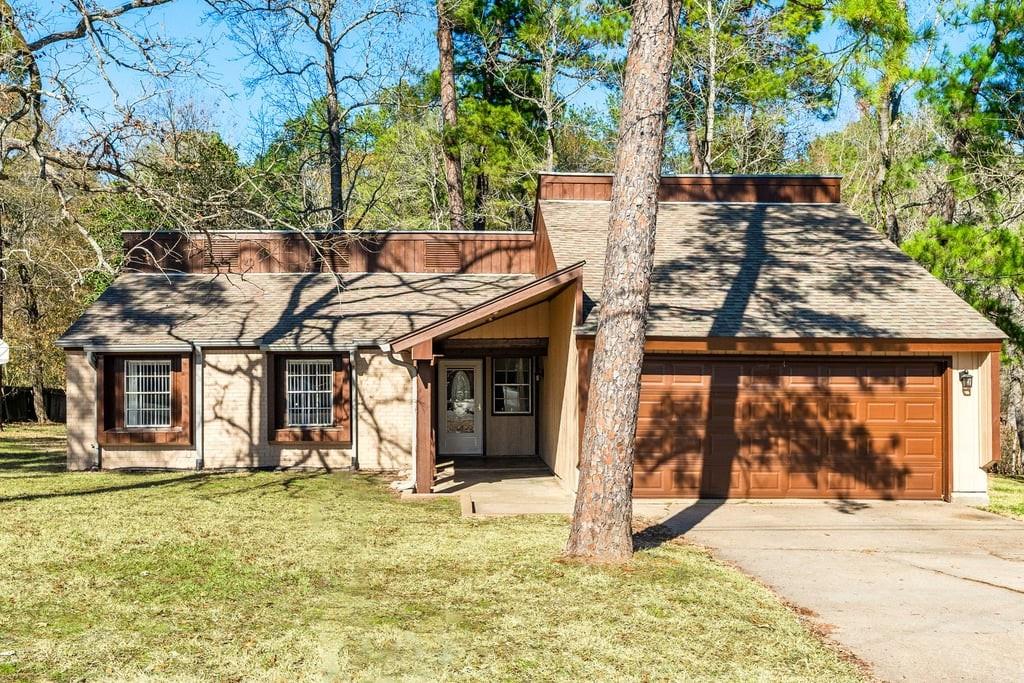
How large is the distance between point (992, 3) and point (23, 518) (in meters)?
18.1

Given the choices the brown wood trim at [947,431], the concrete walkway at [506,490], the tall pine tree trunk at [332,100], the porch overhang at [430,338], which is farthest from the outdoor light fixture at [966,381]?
the tall pine tree trunk at [332,100]

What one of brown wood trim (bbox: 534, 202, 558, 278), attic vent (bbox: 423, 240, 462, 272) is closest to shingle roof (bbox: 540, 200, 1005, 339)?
brown wood trim (bbox: 534, 202, 558, 278)

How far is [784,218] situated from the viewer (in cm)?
1744

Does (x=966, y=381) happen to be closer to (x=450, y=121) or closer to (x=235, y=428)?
(x=235, y=428)

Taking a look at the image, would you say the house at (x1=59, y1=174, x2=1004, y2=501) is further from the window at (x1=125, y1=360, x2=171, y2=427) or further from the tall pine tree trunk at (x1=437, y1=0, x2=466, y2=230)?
the tall pine tree trunk at (x1=437, y1=0, x2=466, y2=230)

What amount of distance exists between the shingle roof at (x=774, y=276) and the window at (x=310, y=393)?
5.12 meters

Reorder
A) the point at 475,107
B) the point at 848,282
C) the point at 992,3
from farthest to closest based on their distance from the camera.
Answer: the point at 475,107 < the point at 992,3 < the point at 848,282

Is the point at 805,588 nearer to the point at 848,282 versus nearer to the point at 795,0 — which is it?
the point at 795,0

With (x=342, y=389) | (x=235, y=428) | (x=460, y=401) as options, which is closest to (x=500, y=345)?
(x=460, y=401)

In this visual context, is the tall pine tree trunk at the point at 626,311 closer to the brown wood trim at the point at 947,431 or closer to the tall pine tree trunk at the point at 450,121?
the brown wood trim at the point at 947,431

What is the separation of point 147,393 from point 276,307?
9.80ft

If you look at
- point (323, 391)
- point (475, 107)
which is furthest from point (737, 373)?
point (475, 107)

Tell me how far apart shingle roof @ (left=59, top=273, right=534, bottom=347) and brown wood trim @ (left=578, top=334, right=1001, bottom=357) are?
5953 mm

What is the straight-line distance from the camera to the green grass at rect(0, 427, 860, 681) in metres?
5.59
